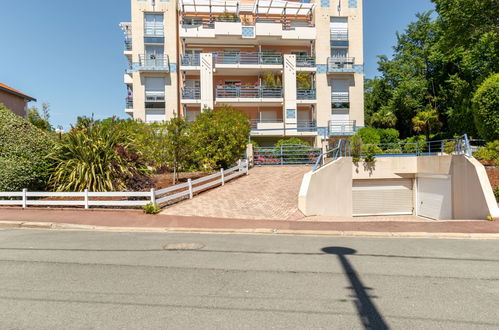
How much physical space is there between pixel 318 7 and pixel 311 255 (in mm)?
31236

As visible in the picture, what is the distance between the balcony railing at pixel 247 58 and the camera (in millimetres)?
31906

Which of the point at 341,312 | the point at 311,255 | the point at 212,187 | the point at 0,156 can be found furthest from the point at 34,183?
the point at 341,312

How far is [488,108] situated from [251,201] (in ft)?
38.6

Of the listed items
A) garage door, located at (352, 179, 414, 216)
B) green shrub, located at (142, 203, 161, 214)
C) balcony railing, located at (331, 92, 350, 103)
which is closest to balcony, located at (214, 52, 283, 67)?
balcony railing, located at (331, 92, 350, 103)

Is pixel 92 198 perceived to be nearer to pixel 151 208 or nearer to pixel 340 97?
pixel 151 208

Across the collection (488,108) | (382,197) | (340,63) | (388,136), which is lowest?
(382,197)

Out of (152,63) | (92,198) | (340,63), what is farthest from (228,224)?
(340,63)

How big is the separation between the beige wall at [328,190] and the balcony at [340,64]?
18.7 metres

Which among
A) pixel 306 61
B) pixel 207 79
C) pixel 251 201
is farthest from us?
pixel 306 61

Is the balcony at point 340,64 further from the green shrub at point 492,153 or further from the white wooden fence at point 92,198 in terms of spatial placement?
the white wooden fence at point 92,198

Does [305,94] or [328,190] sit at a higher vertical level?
[305,94]

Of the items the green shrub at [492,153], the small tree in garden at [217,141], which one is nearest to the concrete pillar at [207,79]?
the small tree in garden at [217,141]

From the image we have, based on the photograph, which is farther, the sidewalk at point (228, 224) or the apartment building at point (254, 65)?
the apartment building at point (254, 65)

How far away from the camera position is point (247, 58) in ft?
106
